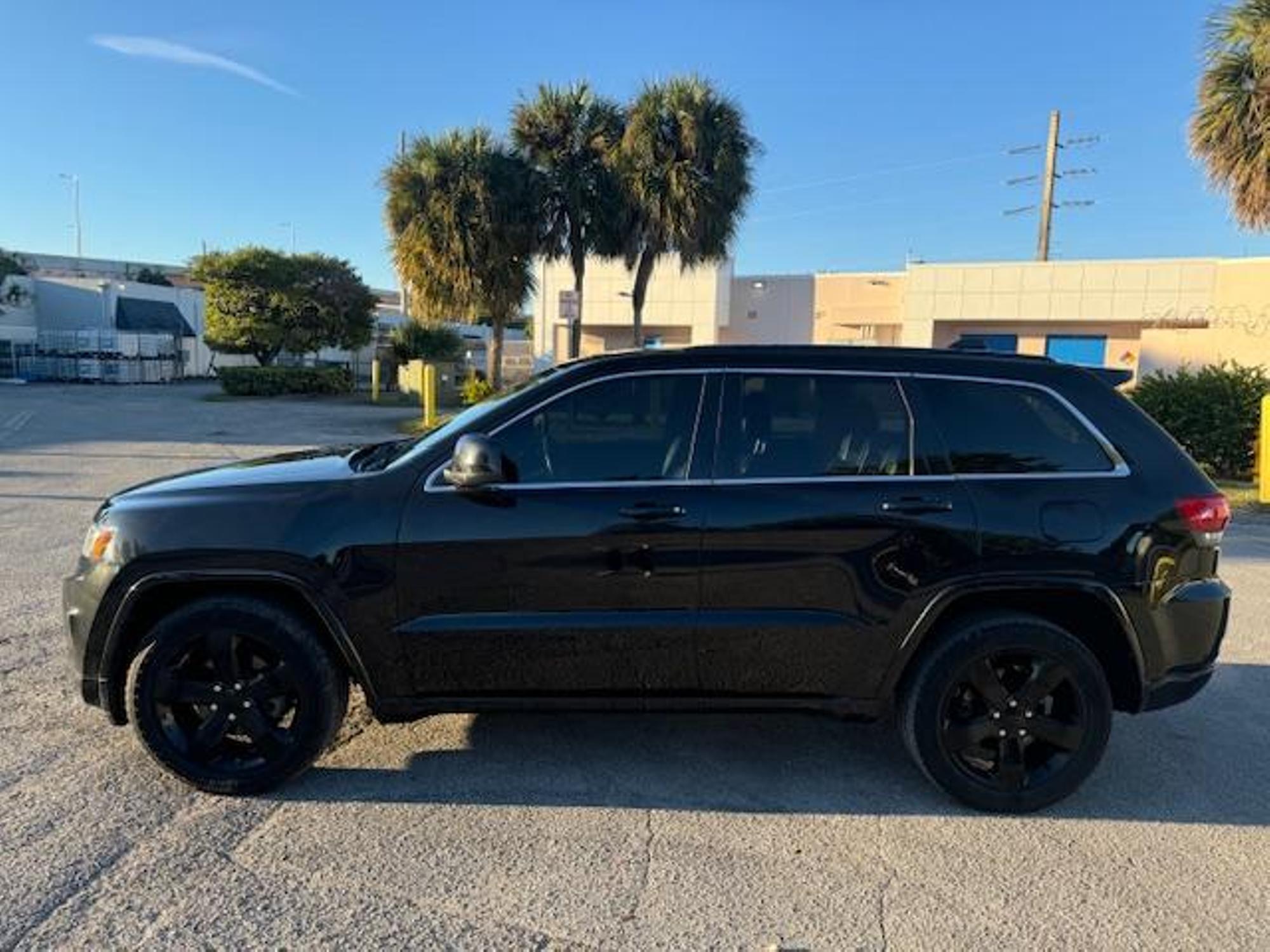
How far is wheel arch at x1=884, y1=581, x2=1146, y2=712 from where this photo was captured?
352 cm

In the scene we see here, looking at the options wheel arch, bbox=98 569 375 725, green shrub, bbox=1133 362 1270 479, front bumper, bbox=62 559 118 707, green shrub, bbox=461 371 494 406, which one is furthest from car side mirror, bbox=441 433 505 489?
green shrub, bbox=461 371 494 406

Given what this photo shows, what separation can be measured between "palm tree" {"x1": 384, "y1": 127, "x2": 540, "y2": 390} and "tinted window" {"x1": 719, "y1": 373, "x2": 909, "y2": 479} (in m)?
19.1

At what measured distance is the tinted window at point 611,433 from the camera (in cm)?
355

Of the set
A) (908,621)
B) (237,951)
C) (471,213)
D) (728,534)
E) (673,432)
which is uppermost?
(471,213)

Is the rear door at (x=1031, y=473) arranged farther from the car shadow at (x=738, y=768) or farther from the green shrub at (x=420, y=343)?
the green shrub at (x=420, y=343)

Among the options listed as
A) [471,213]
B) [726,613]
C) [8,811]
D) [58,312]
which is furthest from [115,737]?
[58,312]

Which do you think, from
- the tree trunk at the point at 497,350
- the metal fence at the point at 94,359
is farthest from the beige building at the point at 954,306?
the metal fence at the point at 94,359

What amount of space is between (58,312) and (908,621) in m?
58.4

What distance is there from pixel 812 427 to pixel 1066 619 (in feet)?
4.30

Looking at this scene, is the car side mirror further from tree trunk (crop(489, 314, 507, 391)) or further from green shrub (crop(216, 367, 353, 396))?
green shrub (crop(216, 367, 353, 396))

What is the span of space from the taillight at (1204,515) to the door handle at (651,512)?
1.98m

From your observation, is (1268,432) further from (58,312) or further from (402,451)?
(58,312)

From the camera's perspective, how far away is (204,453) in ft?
51.2

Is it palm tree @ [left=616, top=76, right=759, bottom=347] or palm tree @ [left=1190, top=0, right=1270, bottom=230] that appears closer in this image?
palm tree @ [left=1190, top=0, right=1270, bottom=230]
